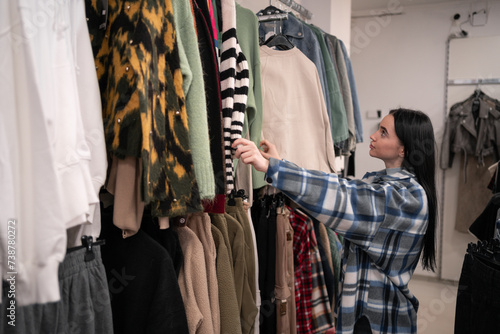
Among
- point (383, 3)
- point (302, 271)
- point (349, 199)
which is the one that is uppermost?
point (383, 3)

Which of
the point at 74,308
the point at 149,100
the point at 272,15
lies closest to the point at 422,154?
the point at 272,15

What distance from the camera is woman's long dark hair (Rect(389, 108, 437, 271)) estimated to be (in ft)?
5.10

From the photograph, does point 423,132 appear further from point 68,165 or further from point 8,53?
point 8,53

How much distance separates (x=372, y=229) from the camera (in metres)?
1.38

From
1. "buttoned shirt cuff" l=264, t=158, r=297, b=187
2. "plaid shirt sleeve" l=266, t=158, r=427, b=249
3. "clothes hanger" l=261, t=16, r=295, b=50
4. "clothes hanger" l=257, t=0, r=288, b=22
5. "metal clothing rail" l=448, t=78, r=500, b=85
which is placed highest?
"clothes hanger" l=257, t=0, r=288, b=22

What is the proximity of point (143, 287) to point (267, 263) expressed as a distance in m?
0.78

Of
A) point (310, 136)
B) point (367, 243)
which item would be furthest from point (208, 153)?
point (310, 136)

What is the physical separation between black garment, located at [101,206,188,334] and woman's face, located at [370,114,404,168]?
0.96m

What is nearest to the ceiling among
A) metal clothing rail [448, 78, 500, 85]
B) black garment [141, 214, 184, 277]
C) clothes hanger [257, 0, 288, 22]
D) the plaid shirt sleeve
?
metal clothing rail [448, 78, 500, 85]

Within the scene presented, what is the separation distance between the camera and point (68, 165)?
0.84 metres

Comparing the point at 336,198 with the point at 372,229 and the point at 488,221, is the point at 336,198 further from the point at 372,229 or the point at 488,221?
the point at 488,221

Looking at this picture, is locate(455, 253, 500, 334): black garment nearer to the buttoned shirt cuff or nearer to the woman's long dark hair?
the woman's long dark hair

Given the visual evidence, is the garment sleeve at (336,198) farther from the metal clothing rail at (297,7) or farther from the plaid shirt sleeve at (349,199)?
the metal clothing rail at (297,7)

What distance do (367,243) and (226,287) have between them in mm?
524
